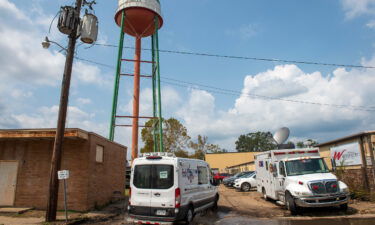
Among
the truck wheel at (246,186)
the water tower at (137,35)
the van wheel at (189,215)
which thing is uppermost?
the water tower at (137,35)

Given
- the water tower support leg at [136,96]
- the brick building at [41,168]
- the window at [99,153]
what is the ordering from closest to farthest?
the brick building at [41,168] → the window at [99,153] → the water tower support leg at [136,96]

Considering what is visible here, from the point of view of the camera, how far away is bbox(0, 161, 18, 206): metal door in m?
12.8

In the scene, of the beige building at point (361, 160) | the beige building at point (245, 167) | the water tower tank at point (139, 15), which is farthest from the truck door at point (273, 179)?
the beige building at point (245, 167)

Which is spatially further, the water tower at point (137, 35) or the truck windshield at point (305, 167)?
the water tower at point (137, 35)

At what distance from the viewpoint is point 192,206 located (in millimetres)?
9789

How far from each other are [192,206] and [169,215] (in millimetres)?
1293

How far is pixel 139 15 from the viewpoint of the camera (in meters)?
24.3

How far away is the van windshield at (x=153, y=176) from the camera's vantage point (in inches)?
360

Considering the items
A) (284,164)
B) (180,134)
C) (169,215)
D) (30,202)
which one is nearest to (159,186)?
(169,215)

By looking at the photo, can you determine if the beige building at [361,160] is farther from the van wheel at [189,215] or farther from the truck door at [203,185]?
the van wheel at [189,215]

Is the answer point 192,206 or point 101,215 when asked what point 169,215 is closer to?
point 192,206

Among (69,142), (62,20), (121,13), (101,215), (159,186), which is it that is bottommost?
(101,215)

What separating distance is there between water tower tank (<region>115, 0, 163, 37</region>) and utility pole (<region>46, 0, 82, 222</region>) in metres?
12.2

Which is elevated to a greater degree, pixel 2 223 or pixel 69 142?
pixel 69 142
